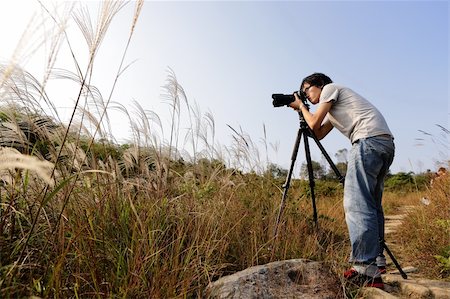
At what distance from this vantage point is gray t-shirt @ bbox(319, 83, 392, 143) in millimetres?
3363

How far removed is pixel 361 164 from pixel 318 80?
0.96 m

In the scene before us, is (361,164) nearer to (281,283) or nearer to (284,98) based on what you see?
(284,98)

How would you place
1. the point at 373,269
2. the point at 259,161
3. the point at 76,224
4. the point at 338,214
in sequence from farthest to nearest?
the point at 338,214, the point at 259,161, the point at 373,269, the point at 76,224

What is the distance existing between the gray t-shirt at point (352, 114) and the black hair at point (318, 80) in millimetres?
233

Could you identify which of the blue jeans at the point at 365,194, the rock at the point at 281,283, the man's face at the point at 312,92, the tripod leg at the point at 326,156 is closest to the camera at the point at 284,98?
the man's face at the point at 312,92

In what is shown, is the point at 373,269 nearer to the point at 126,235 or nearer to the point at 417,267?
the point at 417,267

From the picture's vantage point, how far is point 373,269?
309 centimetres

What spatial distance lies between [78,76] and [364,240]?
2424 mm

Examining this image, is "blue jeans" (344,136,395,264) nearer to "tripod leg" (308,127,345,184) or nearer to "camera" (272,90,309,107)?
"tripod leg" (308,127,345,184)

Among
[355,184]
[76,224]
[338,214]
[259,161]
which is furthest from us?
[338,214]

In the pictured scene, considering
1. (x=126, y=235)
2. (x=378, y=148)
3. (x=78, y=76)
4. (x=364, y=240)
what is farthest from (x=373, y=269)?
(x=78, y=76)

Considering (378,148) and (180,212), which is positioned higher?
(378,148)

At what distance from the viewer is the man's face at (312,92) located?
3.75 m

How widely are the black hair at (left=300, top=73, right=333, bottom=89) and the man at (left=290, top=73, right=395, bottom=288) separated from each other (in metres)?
0.06
